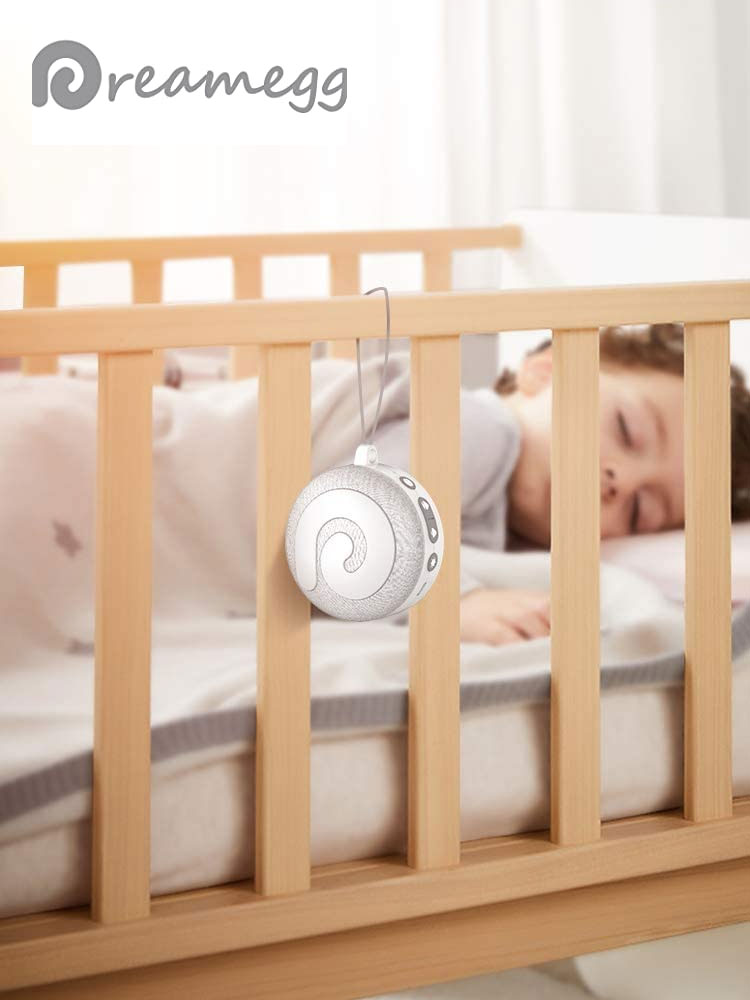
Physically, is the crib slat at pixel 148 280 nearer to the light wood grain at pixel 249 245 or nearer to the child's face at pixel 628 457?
the light wood grain at pixel 249 245

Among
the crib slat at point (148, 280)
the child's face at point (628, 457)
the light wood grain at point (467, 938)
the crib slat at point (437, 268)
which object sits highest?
the crib slat at point (437, 268)

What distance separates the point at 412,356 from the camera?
2.85ft

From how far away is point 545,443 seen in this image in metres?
1.35

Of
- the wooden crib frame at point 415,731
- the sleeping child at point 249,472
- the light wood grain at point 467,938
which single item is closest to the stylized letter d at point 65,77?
the sleeping child at point 249,472

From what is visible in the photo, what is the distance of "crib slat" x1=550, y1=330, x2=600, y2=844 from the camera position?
90 centimetres

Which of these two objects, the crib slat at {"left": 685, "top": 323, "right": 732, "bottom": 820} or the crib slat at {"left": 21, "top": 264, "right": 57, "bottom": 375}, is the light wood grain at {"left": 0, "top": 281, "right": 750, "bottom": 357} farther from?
the crib slat at {"left": 21, "top": 264, "right": 57, "bottom": 375}

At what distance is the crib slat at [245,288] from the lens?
5.31 feet

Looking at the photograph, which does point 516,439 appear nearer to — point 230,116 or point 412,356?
point 412,356

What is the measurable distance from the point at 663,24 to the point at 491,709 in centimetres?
141

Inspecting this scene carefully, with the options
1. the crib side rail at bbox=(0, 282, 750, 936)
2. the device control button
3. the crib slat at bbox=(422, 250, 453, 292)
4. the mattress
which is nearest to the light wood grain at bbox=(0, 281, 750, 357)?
the crib side rail at bbox=(0, 282, 750, 936)

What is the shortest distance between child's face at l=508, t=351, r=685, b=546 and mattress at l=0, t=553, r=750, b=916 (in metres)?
0.26

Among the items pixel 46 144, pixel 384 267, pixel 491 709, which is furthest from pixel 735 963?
pixel 46 144

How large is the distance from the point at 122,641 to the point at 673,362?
751mm

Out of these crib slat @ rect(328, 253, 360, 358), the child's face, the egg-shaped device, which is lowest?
the egg-shaped device
